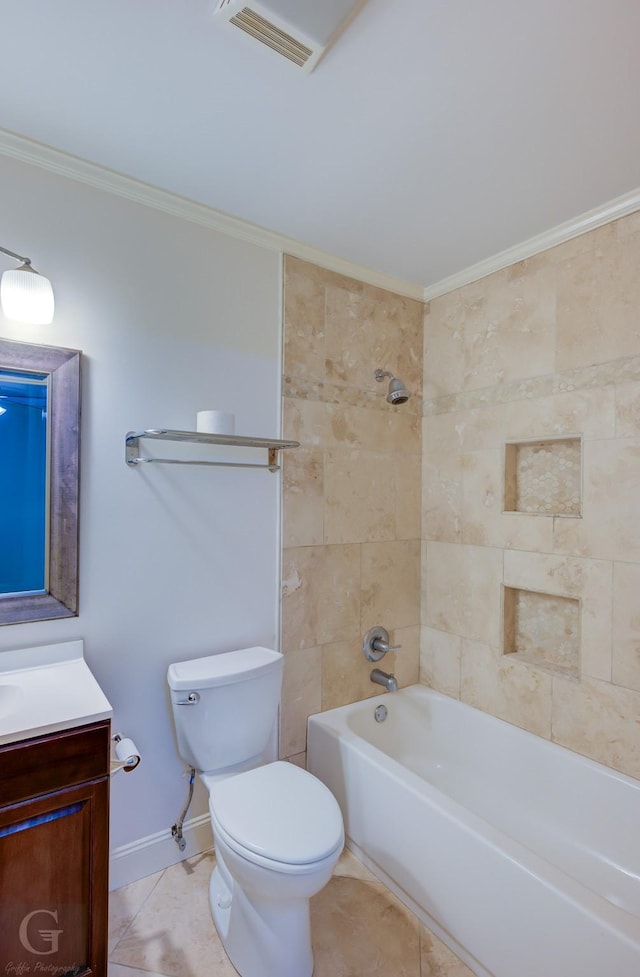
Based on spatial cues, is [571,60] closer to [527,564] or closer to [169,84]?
[169,84]

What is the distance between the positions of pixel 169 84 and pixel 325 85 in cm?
43

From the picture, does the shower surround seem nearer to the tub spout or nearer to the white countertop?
the tub spout

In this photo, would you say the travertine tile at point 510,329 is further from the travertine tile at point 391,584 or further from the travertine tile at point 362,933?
the travertine tile at point 362,933

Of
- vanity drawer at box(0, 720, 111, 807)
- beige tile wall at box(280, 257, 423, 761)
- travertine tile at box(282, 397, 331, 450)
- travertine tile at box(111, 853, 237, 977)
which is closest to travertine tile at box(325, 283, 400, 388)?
beige tile wall at box(280, 257, 423, 761)

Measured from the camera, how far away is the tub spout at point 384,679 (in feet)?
7.45

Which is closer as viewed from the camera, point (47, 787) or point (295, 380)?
point (47, 787)

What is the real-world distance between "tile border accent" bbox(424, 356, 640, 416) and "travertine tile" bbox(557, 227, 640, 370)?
33mm

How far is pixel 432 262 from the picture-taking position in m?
2.31

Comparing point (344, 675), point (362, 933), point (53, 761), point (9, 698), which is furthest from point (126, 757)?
point (344, 675)

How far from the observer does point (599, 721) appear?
1.82 m

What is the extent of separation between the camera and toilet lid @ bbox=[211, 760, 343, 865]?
133cm

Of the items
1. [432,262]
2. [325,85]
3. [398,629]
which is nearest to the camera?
[325,85]

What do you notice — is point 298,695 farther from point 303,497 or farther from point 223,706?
point 303,497

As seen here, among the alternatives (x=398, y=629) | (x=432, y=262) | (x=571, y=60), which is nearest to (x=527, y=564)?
(x=398, y=629)
